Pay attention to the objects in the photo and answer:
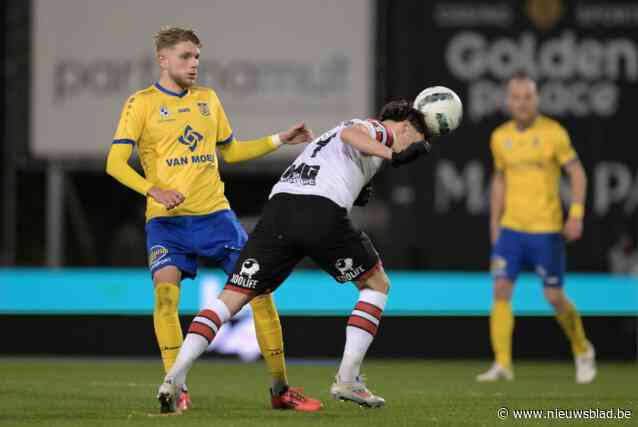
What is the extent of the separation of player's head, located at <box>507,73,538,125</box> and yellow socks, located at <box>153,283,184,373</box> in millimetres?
4059

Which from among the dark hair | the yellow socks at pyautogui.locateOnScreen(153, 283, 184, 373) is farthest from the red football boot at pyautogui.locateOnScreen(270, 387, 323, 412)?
the dark hair

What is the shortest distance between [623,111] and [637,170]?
0.64 meters

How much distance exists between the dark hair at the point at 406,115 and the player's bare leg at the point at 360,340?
76 cm

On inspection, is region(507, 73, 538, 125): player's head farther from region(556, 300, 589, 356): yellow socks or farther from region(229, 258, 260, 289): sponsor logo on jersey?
region(229, 258, 260, 289): sponsor logo on jersey

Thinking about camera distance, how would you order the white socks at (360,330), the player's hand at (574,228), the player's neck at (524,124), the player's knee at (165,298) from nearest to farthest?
1. the white socks at (360,330)
2. the player's knee at (165,298)
3. the player's hand at (574,228)
4. the player's neck at (524,124)

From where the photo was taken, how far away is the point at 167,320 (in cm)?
717

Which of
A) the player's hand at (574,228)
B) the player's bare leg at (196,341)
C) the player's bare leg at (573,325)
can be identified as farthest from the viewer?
the player's bare leg at (573,325)

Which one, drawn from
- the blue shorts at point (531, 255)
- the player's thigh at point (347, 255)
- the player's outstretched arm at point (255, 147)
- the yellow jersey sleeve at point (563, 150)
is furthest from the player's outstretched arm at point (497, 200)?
the player's thigh at point (347, 255)

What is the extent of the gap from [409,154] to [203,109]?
1300 millimetres

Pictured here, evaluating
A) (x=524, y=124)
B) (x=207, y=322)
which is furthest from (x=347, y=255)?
(x=524, y=124)

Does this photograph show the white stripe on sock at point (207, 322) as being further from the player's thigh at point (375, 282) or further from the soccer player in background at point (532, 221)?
the soccer player in background at point (532, 221)

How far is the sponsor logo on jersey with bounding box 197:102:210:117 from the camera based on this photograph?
24.2ft

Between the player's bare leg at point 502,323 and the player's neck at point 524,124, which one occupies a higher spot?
the player's neck at point 524,124

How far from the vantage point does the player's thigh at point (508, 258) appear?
10273 millimetres
